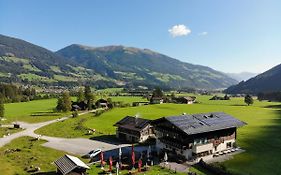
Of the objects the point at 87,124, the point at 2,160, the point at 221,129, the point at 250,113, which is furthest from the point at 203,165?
the point at 250,113

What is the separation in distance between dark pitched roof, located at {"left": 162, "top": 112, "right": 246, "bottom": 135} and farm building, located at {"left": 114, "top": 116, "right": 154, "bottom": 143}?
13986 millimetres

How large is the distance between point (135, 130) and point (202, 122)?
18.3 metres

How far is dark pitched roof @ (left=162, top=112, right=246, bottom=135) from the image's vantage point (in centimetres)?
6066

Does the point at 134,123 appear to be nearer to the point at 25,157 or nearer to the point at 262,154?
the point at 25,157

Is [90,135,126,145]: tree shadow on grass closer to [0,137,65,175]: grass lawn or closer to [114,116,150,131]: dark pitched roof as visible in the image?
[114,116,150,131]: dark pitched roof

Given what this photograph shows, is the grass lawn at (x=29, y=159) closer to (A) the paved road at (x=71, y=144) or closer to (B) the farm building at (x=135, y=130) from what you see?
(A) the paved road at (x=71, y=144)

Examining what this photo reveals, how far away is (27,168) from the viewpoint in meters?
54.8

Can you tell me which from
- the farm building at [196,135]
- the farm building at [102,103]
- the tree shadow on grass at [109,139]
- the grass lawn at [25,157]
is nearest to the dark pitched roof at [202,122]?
the farm building at [196,135]

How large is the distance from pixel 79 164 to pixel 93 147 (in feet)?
69.1

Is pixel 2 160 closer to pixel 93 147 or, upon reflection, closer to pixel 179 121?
pixel 93 147

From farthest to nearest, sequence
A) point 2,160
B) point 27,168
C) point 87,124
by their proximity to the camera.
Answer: point 87,124
point 2,160
point 27,168

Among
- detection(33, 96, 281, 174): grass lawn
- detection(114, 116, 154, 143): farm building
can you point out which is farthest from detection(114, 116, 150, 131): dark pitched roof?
detection(33, 96, 281, 174): grass lawn

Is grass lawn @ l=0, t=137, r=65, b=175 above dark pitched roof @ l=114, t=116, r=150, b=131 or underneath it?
underneath

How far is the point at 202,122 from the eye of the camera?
64.2 meters
